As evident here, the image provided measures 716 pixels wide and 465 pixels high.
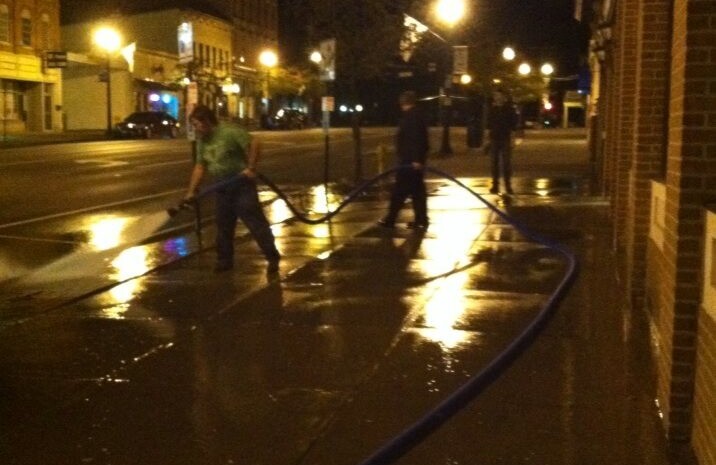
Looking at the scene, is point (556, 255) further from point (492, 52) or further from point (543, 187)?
point (492, 52)

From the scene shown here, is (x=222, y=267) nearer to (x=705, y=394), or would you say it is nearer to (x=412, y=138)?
(x=412, y=138)

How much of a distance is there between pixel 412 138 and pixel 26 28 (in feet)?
154

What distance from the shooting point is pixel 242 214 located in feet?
35.1

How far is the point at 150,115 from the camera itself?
5431 centimetres

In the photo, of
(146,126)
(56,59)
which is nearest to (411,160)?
(146,126)

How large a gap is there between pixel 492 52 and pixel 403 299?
31.3 m

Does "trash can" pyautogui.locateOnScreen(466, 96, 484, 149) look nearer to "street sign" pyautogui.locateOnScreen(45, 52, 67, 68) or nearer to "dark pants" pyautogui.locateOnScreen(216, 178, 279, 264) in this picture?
"street sign" pyautogui.locateOnScreen(45, 52, 67, 68)

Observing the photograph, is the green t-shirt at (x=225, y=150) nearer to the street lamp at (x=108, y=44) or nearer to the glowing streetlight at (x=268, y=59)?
the street lamp at (x=108, y=44)

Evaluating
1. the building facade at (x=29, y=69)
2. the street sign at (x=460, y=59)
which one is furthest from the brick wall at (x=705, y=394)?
the building facade at (x=29, y=69)

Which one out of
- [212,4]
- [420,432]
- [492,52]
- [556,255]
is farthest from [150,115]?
[420,432]

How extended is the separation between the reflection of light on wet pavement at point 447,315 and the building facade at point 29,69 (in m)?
45.5

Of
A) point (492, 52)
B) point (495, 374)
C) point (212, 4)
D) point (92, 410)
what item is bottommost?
point (92, 410)

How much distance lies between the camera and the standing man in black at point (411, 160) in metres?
14.3

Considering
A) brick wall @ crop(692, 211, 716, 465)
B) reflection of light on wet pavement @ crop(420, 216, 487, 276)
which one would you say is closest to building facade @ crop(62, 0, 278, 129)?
reflection of light on wet pavement @ crop(420, 216, 487, 276)
